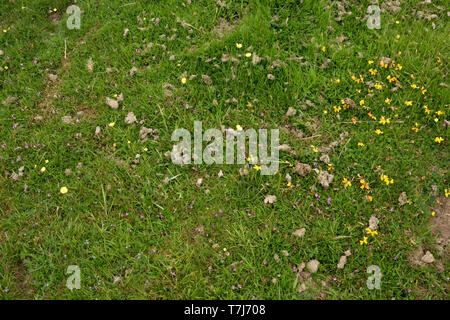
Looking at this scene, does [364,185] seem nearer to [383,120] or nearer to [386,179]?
[386,179]

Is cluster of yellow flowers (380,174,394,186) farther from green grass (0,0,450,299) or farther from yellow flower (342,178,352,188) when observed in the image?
yellow flower (342,178,352,188)

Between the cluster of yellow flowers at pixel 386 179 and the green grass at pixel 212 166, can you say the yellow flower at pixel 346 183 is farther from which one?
the cluster of yellow flowers at pixel 386 179

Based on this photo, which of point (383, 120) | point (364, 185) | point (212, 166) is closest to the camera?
point (364, 185)

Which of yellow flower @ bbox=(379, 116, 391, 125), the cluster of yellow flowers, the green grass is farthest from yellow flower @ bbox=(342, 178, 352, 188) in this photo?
yellow flower @ bbox=(379, 116, 391, 125)

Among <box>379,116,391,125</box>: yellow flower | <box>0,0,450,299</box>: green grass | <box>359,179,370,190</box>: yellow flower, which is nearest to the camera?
<box>0,0,450,299</box>: green grass

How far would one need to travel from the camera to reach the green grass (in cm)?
302

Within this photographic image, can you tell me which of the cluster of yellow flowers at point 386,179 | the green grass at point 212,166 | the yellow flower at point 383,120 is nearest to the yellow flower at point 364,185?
the green grass at point 212,166

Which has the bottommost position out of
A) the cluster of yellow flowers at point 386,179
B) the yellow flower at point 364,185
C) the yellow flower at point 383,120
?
the yellow flower at point 364,185

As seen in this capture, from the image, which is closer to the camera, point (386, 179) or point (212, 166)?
point (386, 179)

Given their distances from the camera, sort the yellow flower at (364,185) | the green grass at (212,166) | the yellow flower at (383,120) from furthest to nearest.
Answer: the yellow flower at (383,120) → the yellow flower at (364,185) → the green grass at (212,166)

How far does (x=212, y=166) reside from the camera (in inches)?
141

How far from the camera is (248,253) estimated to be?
10.2ft

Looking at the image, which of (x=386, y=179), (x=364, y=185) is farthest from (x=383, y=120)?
(x=364, y=185)

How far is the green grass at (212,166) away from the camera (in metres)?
3.02
